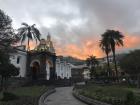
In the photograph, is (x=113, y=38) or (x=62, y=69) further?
(x=62, y=69)

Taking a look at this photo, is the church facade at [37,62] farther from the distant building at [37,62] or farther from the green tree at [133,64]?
the green tree at [133,64]

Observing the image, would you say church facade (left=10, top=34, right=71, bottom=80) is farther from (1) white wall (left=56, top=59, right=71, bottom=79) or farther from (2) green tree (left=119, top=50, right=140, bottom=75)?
(2) green tree (left=119, top=50, right=140, bottom=75)

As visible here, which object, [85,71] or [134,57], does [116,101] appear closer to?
[134,57]

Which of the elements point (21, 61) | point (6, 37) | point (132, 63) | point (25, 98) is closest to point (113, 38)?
point (132, 63)

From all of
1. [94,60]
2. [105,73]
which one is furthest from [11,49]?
[94,60]

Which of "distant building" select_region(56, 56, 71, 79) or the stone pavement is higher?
"distant building" select_region(56, 56, 71, 79)

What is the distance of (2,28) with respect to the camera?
33.1 meters

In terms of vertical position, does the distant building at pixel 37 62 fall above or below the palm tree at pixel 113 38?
below

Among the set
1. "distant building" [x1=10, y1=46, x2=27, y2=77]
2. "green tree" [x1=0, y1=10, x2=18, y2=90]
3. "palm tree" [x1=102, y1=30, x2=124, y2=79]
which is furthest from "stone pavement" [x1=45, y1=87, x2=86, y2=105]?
"palm tree" [x1=102, y1=30, x2=124, y2=79]

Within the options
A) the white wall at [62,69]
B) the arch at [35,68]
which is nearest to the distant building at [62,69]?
the white wall at [62,69]

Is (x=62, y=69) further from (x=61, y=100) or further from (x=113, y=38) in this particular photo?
(x=61, y=100)

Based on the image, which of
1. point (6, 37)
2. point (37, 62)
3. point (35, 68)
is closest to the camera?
point (6, 37)

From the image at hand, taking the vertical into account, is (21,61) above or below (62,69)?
below

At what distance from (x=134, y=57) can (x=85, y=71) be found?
276 feet
